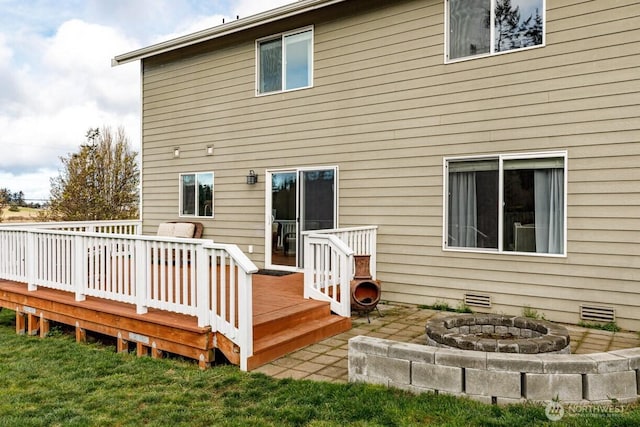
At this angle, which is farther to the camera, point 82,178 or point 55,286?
point 82,178

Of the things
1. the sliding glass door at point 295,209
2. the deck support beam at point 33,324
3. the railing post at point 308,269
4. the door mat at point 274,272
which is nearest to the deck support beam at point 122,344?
the deck support beam at point 33,324

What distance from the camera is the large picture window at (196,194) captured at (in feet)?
Result: 30.0

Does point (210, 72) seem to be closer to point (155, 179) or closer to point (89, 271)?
point (155, 179)

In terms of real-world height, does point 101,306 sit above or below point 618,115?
below

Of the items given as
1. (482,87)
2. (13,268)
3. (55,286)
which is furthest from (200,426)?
(482,87)

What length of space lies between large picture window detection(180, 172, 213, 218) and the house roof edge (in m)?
2.60

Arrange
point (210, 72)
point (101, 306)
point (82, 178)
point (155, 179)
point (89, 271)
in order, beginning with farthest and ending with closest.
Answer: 1. point (82, 178)
2. point (155, 179)
3. point (210, 72)
4. point (89, 271)
5. point (101, 306)

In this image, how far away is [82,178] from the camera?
1533 cm

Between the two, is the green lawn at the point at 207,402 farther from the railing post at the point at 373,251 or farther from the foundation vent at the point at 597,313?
the railing post at the point at 373,251

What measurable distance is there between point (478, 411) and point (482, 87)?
4.48 m

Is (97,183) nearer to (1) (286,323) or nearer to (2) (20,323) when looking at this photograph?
(2) (20,323)

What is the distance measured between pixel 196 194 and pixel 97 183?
26.7 ft

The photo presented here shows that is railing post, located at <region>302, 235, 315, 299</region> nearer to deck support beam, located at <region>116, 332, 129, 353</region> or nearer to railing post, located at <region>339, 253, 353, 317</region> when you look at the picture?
railing post, located at <region>339, 253, 353, 317</region>

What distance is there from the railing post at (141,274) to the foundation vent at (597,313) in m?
5.02
